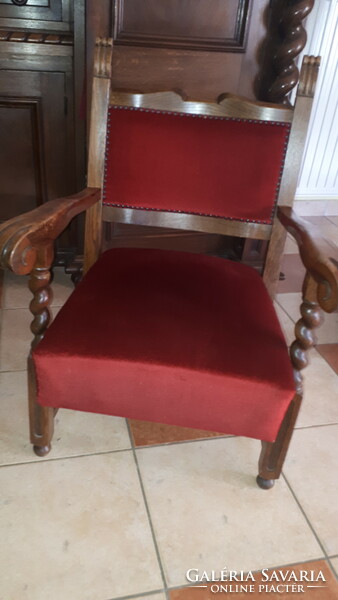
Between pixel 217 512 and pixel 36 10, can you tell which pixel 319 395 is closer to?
pixel 217 512

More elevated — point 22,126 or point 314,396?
point 22,126

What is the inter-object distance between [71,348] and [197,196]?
0.60 m

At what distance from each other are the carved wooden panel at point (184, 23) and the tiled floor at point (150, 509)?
1.36 meters

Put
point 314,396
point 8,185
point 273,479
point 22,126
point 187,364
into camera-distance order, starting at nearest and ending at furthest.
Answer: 1. point 187,364
2. point 273,479
3. point 314,396
4. point 22,126
5. point 8,185

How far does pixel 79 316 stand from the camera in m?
1.09

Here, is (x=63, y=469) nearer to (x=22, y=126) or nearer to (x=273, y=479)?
(x=273, y=479)

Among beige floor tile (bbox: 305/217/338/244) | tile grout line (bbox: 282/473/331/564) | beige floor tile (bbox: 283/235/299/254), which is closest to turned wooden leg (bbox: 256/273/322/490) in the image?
tile grout line (bbox: 282/473/331/564)

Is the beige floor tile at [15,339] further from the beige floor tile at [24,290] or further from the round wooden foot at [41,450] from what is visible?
the round wooden foot at [41,450]

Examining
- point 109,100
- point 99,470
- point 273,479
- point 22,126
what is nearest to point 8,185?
point 22,126

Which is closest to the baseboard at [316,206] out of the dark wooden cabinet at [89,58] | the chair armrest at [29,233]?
the dark wooden cabinet at [89,58]

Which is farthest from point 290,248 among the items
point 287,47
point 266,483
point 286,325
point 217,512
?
point 217,512

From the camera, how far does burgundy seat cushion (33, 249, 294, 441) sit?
3.29 ft

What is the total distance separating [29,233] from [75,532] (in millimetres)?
725

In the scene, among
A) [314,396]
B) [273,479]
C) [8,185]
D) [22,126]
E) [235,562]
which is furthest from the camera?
[8,185]
